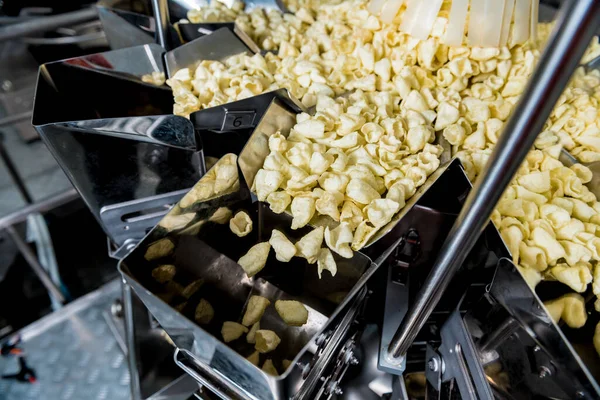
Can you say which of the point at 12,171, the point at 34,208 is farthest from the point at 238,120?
the point at 12,171

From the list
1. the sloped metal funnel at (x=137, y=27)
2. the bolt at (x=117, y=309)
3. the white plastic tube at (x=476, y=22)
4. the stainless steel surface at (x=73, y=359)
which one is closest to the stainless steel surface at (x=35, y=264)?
the stainless steel surface at (x=73, y=359)

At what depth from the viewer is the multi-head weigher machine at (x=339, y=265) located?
1.11 feet

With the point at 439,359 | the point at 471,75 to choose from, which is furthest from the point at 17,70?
the point at 439,359

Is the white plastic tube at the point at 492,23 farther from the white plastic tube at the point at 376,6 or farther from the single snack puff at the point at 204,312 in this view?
the single snack puff at the point at 204,312

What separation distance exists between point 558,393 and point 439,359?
143 millimetres

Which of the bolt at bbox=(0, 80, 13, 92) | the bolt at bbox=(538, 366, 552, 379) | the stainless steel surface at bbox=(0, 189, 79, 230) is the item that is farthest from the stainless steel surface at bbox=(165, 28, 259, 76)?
the bolt at bbox=(0, 80, 13, 92)

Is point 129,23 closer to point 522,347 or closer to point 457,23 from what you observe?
point 457,23

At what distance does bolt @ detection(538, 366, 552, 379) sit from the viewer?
14.7 inches

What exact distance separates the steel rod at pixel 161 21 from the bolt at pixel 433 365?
741mm

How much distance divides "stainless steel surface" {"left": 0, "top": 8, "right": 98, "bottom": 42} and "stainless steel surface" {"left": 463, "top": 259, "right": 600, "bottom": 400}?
120 cm

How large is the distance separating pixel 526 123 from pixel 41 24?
3.99ft

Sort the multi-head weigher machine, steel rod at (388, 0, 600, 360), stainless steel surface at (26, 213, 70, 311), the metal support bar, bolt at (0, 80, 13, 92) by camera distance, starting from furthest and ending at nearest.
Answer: bolt at (0, 80, 13, 92), stainless steel surface at (26, 213, 70, 311), the metal support bar, the multi-head weigher machine, steel rod at (388, 0, 600, 360)

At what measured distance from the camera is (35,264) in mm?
1251

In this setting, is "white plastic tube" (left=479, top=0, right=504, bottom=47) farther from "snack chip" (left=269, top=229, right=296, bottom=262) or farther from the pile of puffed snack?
"snack chip" (left=269, top=229, right=296, bottom=262)
